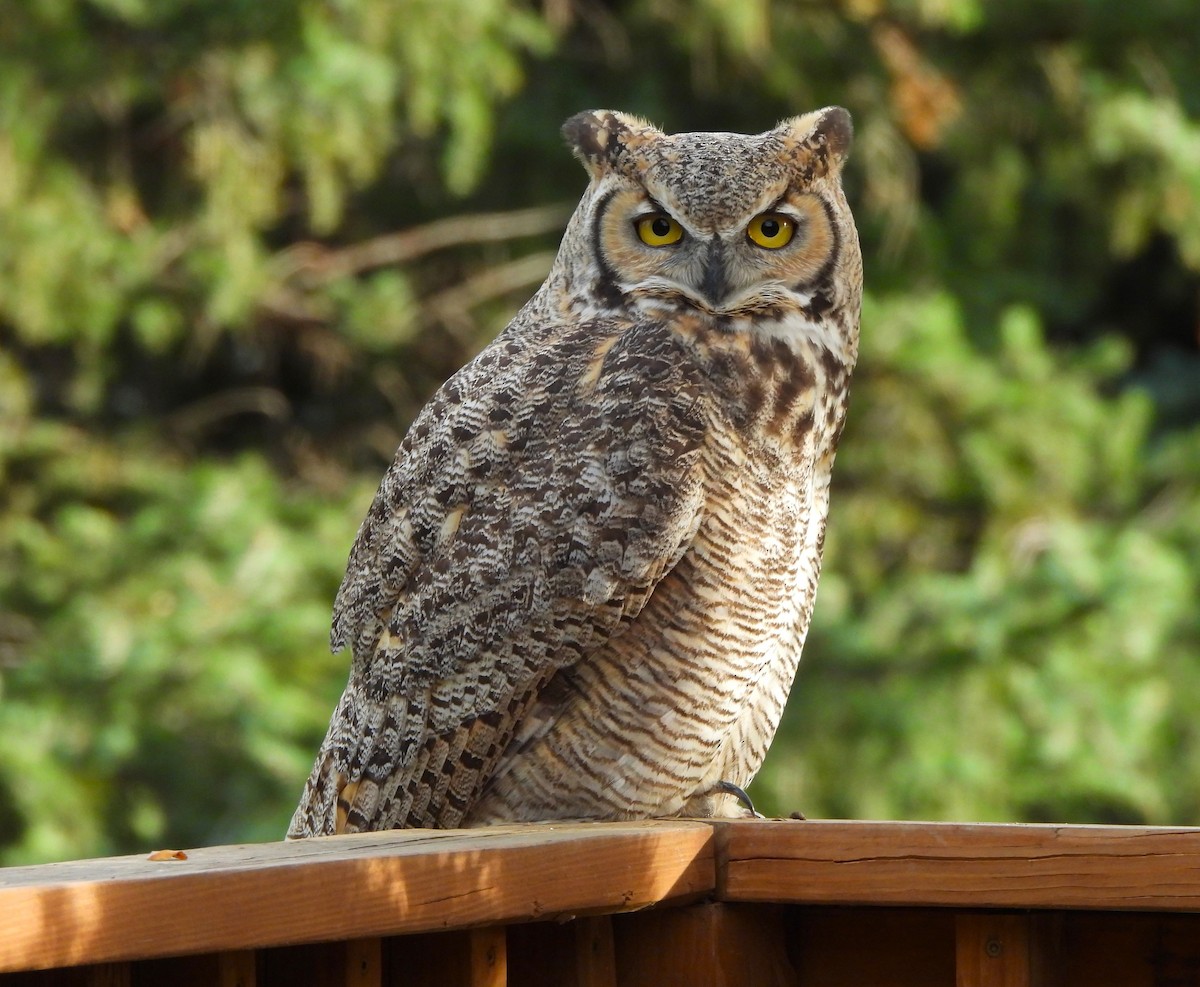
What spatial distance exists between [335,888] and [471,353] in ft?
22.0

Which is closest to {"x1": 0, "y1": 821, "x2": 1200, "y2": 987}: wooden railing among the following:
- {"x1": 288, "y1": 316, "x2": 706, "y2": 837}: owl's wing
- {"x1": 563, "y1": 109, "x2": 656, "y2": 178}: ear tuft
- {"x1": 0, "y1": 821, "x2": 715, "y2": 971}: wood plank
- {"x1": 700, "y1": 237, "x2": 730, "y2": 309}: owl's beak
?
{"x1": 0, "y1": 821, "x2": 715, "y2": 971}: wood plank

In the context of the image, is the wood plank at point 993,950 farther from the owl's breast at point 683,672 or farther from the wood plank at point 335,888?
the owl's breast at point 683,672

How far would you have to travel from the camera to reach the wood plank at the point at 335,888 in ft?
4.09

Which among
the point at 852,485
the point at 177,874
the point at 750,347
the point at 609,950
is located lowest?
the point at 609,950

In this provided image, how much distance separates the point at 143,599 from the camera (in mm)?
6035

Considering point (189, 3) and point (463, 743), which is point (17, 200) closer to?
point (189, 3)

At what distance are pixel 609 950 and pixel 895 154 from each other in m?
6.36

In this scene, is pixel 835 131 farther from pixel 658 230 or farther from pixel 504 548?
pixel 504 548

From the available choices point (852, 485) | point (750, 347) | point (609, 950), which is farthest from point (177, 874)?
point (852, 485)

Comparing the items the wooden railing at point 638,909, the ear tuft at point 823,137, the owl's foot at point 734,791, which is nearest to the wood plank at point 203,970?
the wooden railing at point 638,909

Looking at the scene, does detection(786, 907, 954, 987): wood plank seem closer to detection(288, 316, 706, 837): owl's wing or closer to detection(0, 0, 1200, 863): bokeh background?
detection(288, 316, 706, 837): owl's wing

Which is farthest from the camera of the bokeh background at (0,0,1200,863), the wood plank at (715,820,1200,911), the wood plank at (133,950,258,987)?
the bokeh background at (0,0,1200,863)

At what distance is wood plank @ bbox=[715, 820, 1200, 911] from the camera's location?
153 centimetres

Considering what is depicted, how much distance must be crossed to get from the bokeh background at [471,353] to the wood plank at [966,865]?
13.2ft
